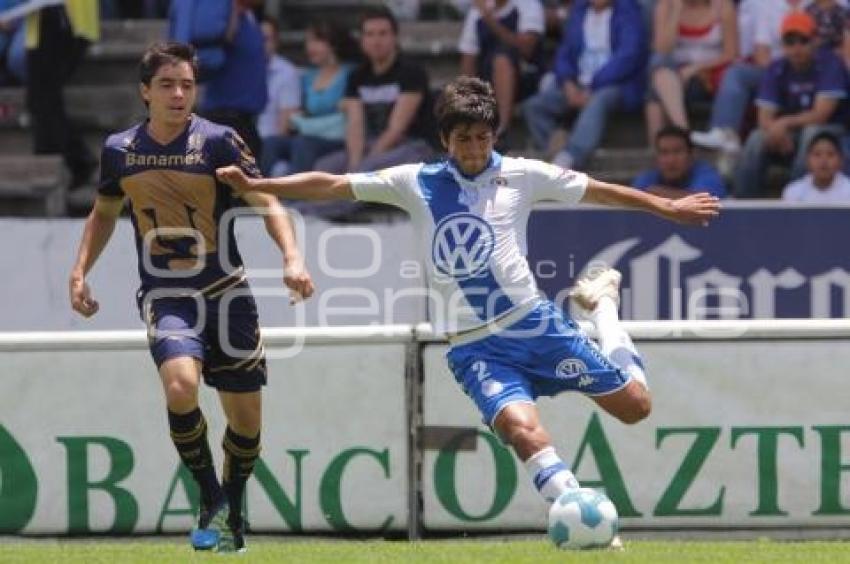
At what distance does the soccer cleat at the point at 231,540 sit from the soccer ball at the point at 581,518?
5.35 feet

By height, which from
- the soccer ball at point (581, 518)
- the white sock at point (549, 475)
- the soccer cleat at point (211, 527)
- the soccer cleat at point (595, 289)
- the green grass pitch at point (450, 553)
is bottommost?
the green grass pitch at point (450, 553)

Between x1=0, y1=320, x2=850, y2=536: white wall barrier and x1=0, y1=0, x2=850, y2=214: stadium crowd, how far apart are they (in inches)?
131

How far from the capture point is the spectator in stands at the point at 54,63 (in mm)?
15555

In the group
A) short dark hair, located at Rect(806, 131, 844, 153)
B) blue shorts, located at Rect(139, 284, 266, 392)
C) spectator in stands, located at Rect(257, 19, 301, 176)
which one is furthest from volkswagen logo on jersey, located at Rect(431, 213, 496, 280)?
spectator in stands, located at Rect(257, 19, 301, 176)

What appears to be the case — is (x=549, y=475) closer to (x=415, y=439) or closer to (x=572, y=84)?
(x=415, y=439)

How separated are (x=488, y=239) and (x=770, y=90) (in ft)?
20.1

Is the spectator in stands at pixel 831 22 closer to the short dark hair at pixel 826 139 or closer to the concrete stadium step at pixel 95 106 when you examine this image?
the short dark hair at pixel 826 139

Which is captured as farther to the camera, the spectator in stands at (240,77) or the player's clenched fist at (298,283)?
the spectator in stands at (240,77)

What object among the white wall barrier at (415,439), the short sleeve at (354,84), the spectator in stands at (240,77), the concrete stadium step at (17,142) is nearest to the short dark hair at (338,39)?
the short sleeve at (354,84)

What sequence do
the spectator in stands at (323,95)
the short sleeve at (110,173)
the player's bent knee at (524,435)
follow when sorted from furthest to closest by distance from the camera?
the spectator in stands at (323,95) < the short sleeve at (110,173) < the player's bent knee at (524,435)

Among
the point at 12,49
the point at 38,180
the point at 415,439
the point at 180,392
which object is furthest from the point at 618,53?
the point at 180,392

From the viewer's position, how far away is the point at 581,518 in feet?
27.1

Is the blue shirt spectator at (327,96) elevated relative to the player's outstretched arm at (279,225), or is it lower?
elevated

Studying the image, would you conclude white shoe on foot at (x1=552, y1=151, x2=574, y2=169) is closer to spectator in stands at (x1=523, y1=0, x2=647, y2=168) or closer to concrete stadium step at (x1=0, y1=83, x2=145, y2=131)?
spectator in stands at (x1=523, y1=0, x2=647, y2=168)
